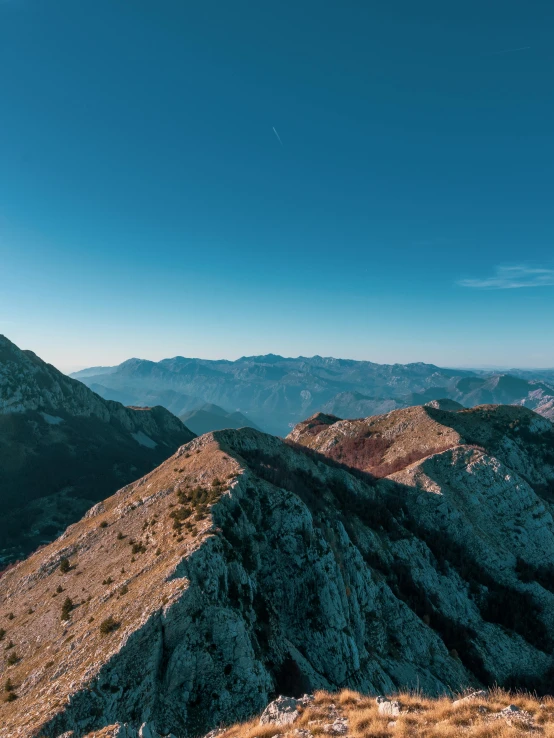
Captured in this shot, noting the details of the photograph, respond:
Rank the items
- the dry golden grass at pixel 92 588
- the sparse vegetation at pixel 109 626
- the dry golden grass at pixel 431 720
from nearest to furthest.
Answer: the dry golden grass at pixel 431 720 → the dry golden grass at pixel 92 588 → the sparse vegetation at pixel 109 626

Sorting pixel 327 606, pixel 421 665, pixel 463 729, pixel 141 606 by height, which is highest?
pixel 463 729

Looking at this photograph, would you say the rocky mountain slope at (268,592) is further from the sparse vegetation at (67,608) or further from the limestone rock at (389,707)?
the limestone rock at (389,707)

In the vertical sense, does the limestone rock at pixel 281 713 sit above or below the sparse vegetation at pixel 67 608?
above

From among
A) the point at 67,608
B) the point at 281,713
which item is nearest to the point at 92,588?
the point at 67,608

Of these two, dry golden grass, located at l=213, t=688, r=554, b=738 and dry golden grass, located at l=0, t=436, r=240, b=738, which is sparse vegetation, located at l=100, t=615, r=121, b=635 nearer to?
dry golden grass, located at l=0, t=436, r=240, b=738

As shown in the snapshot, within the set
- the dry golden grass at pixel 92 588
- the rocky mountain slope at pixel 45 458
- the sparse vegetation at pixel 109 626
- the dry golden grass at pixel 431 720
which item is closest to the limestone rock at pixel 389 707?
the dry golden grass at pixel 431 720

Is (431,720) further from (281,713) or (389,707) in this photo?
(281,713)

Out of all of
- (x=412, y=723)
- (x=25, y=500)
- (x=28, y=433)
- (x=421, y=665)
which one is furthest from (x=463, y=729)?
(x=28, y=433)

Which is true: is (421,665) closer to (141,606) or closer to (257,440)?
(141,606)
